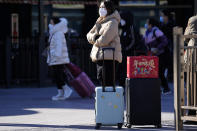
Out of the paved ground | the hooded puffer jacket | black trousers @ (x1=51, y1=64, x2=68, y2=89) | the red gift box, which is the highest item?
the hooded puffer jacket

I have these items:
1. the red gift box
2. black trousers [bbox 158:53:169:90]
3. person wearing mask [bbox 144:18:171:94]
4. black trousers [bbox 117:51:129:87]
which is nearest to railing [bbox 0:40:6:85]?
black trousers [bbox 117:51:129:87]

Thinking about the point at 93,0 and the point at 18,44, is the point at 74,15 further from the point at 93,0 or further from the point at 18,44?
the point at 18,44

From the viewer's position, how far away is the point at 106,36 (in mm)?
9383

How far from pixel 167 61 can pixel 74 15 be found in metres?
3.98

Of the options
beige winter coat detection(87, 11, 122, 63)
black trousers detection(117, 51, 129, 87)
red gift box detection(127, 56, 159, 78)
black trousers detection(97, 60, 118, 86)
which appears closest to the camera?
red gift box detection(127, 56, 159, 78)

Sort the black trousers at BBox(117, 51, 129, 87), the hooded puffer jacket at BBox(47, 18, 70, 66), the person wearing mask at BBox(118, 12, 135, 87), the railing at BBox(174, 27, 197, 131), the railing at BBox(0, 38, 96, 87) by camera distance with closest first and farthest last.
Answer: the railing at BBox(174, 27, 197, 131)
the hooded puffer jacket at BBox(47, 18, 70, 66)
the person wearing mask at BBox(118, 12, 135, 87)
the black trousers at BBox(117, 51, 129, 87)
the railing at BBox(0, 38, 96, 87)

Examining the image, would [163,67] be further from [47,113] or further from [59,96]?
[47,113]

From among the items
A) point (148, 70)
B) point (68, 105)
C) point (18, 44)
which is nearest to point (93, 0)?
point (18, 44)

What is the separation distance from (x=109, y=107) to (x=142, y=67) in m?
0.72

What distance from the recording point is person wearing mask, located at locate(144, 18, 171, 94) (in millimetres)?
13836

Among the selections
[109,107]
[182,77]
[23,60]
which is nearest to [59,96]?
[23,60]

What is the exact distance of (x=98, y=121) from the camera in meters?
8.87

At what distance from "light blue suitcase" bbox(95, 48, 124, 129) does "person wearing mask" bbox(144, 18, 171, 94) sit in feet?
16.9

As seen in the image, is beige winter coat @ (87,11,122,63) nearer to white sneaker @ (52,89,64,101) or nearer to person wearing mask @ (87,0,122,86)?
person wearing mask @ (87,0,122,86)
